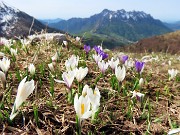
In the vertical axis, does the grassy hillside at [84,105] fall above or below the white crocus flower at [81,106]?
below

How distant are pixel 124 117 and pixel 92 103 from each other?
25.7 inches

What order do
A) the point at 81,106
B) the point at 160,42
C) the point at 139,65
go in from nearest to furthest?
the point at 81,106 < the point at 139,65 < the point at 160,42

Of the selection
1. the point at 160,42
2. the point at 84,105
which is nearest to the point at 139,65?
the point at 84,105

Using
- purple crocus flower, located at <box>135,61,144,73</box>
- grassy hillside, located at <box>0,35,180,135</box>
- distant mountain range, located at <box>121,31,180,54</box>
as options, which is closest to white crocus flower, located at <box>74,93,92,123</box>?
grassy hillside, located at <box>0,35,180,135</box>

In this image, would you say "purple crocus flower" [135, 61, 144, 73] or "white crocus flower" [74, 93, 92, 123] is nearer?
"white crocus flower" [74, 93, 92, 123]

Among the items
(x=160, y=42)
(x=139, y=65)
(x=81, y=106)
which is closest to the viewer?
(x=81, y=106)

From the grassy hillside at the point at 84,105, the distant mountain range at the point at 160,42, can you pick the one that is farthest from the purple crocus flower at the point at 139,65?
the distant mountain range at the point at 160,42

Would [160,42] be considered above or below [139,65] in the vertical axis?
below

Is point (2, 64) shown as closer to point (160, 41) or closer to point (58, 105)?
point (58, 105)

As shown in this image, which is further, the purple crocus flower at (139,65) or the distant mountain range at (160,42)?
the distant mountain range at (160,42)

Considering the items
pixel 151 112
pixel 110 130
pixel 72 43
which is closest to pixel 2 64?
pixel 110 130

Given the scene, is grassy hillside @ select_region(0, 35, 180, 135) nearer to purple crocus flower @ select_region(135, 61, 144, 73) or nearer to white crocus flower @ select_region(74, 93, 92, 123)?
white crocus flower @ select_region(74, 93, 92, 123)

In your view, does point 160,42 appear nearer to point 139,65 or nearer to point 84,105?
point 139,65

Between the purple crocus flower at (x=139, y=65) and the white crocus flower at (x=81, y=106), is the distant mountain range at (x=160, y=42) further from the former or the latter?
the white crocus flower at (x=81, y=106)
